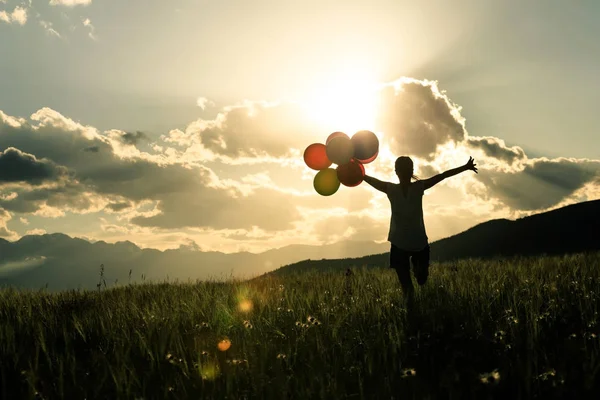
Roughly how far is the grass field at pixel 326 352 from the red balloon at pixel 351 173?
2.29 metres

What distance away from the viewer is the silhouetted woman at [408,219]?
347 inches

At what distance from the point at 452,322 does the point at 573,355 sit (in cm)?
158

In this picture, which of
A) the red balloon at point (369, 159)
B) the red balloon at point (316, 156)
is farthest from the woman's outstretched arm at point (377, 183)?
the red balloon at point (316, 156)

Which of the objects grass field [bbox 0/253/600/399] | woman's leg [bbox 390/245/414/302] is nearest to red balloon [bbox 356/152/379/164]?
woman's leg [bbox 390/245/414/302]

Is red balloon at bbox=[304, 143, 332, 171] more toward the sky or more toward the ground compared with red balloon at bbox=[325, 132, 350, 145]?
more toward the ground

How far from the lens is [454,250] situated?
62188 mm

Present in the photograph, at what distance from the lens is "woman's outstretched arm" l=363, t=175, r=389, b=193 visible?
9.25 m

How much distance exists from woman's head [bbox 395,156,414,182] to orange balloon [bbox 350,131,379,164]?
0.62 meters

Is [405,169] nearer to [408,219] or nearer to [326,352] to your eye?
[408,219]

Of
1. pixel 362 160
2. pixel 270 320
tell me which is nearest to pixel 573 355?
pixel 270 320

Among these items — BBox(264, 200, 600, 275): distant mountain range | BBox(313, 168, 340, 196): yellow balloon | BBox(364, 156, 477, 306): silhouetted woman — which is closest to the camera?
BBox(364, 156, 477, 306): silhouetted woman

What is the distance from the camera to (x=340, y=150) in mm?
9078

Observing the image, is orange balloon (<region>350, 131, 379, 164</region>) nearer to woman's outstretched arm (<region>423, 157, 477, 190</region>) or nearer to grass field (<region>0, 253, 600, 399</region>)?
woman's outstretched arm (<region>423, 157, 477, 190</region>)

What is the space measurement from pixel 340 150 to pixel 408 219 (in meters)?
1.80
